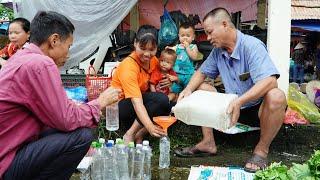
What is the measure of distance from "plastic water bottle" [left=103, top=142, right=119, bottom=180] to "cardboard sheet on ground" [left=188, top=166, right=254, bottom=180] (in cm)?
66

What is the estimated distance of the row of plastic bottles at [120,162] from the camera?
3.70 m

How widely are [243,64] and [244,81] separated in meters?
0.16

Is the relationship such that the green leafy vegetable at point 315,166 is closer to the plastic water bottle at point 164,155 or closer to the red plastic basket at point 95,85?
the plastic water bottle at point 164,155

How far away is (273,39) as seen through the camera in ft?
15.8

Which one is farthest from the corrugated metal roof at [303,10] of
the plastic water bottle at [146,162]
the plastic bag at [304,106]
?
the plastic water bottle at [146,162]

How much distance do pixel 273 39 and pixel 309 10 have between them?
5.95 ft

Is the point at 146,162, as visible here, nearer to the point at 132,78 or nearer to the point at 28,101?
the point at 132,78

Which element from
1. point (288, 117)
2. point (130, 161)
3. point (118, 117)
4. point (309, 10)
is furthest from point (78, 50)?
point (309, 10)

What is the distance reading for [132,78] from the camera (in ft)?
13.8

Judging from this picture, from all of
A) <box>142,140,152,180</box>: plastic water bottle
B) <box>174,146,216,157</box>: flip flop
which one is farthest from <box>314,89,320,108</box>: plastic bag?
<box>142,140,152,180</box>: plastic water bottle

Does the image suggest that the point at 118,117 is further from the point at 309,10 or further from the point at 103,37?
the point at 309,10

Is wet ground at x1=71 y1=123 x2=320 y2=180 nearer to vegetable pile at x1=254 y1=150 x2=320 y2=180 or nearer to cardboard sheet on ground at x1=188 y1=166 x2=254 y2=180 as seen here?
cardboard sheet on ground at x1=188 y1=166 x2=254 y2=180

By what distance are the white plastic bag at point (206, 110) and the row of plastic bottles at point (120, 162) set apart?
0.46 m

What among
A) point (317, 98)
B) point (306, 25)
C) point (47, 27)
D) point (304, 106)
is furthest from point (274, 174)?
point (306, 25)
